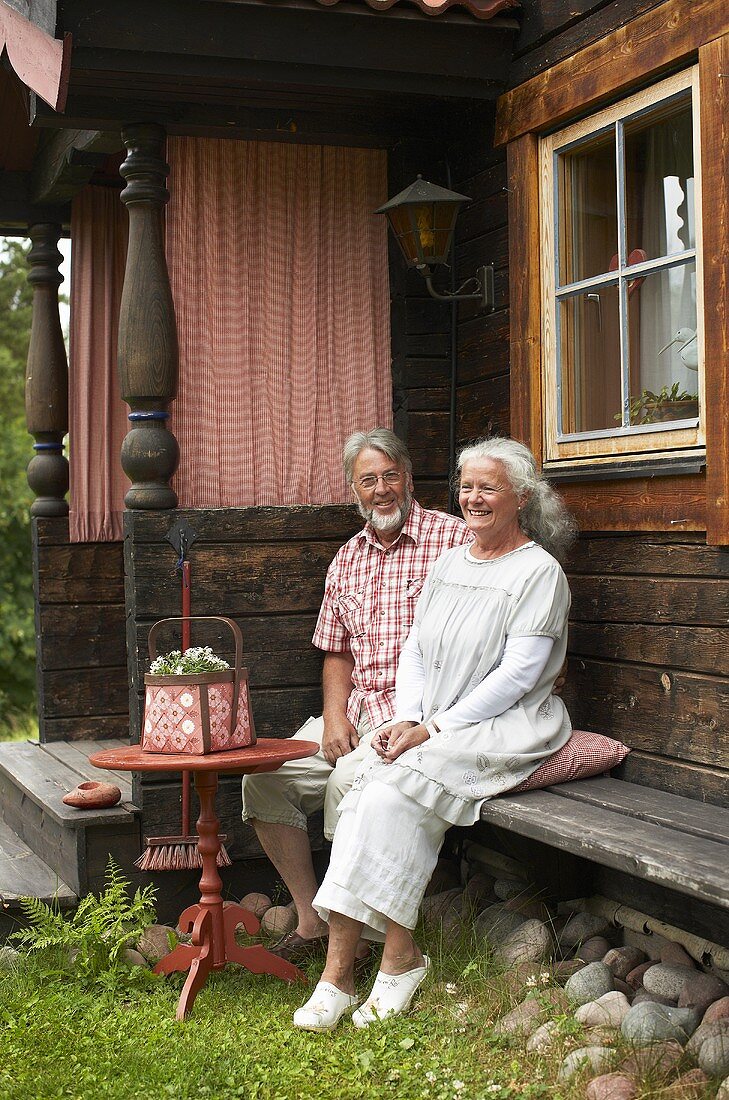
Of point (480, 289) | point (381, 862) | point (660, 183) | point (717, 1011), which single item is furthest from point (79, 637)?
point (717, 1011)

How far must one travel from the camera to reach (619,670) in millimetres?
4062

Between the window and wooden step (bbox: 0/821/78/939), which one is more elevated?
the window

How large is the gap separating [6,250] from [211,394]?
12.9m

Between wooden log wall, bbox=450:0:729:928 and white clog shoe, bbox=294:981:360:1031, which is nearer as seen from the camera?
white clog shoe, bbox=294:981:360:1031

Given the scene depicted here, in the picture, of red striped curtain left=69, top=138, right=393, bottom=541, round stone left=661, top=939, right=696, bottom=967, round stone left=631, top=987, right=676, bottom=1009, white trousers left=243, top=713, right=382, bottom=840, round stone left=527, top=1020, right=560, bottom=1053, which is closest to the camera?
round stone left=527, top=1020, right=560, bottom=1053

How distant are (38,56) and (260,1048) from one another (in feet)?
9.78

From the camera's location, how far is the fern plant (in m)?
4.02

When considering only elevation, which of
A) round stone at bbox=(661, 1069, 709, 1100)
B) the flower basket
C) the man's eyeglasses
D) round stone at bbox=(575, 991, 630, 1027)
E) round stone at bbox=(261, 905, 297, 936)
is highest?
the man's eyeglasses

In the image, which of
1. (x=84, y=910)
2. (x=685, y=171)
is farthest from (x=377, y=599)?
(x=685, y=171)

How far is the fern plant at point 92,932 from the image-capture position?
402cm

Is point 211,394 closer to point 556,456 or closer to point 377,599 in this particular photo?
point 377,599

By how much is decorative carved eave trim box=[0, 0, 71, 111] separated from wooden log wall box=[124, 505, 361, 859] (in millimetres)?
1391

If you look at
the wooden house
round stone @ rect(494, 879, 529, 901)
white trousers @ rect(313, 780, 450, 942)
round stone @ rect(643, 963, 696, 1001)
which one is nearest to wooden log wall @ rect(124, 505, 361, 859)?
the wooden house

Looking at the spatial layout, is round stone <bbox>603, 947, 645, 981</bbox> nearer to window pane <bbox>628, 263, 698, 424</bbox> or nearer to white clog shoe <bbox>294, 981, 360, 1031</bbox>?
white clog shoe <bbox>294, 981, 360, 1031</bbox>
